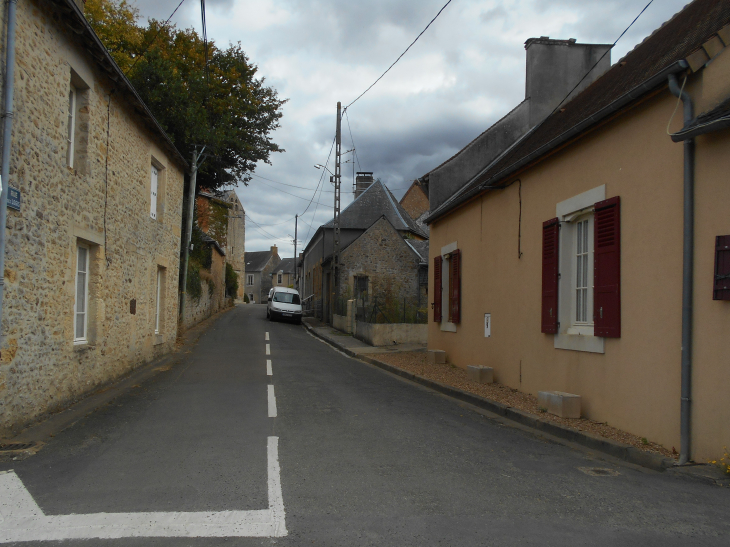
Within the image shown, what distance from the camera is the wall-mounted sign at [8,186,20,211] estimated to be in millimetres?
6527

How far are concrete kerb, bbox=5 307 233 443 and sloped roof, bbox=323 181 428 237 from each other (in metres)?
18.5

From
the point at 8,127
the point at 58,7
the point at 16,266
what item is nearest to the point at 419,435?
the point at 16,266

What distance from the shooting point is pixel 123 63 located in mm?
21281

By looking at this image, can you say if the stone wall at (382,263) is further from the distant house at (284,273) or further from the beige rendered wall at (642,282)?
the distant house at (284,273)

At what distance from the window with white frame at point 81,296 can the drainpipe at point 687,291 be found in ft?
27.9

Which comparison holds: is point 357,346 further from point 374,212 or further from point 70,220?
point 374,212

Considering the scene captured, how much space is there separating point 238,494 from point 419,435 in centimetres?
275

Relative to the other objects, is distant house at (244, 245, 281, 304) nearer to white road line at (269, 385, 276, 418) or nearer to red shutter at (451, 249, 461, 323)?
red shutter at (451, 249, 461, 323)

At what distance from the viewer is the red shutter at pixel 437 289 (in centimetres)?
1480

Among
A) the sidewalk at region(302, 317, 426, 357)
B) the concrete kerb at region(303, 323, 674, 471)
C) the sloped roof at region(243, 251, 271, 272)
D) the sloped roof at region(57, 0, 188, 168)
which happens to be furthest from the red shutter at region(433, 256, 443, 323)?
the sloped roof at region(243, 251, 271, 272)

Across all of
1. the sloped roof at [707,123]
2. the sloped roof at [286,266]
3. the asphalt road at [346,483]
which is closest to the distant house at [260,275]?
the sloped roof at [286,266]

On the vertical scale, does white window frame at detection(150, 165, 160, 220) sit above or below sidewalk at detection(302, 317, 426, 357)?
above

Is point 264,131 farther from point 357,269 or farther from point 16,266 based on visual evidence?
point 16,266

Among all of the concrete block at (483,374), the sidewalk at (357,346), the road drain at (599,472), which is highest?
the concrete block at (483,374)
